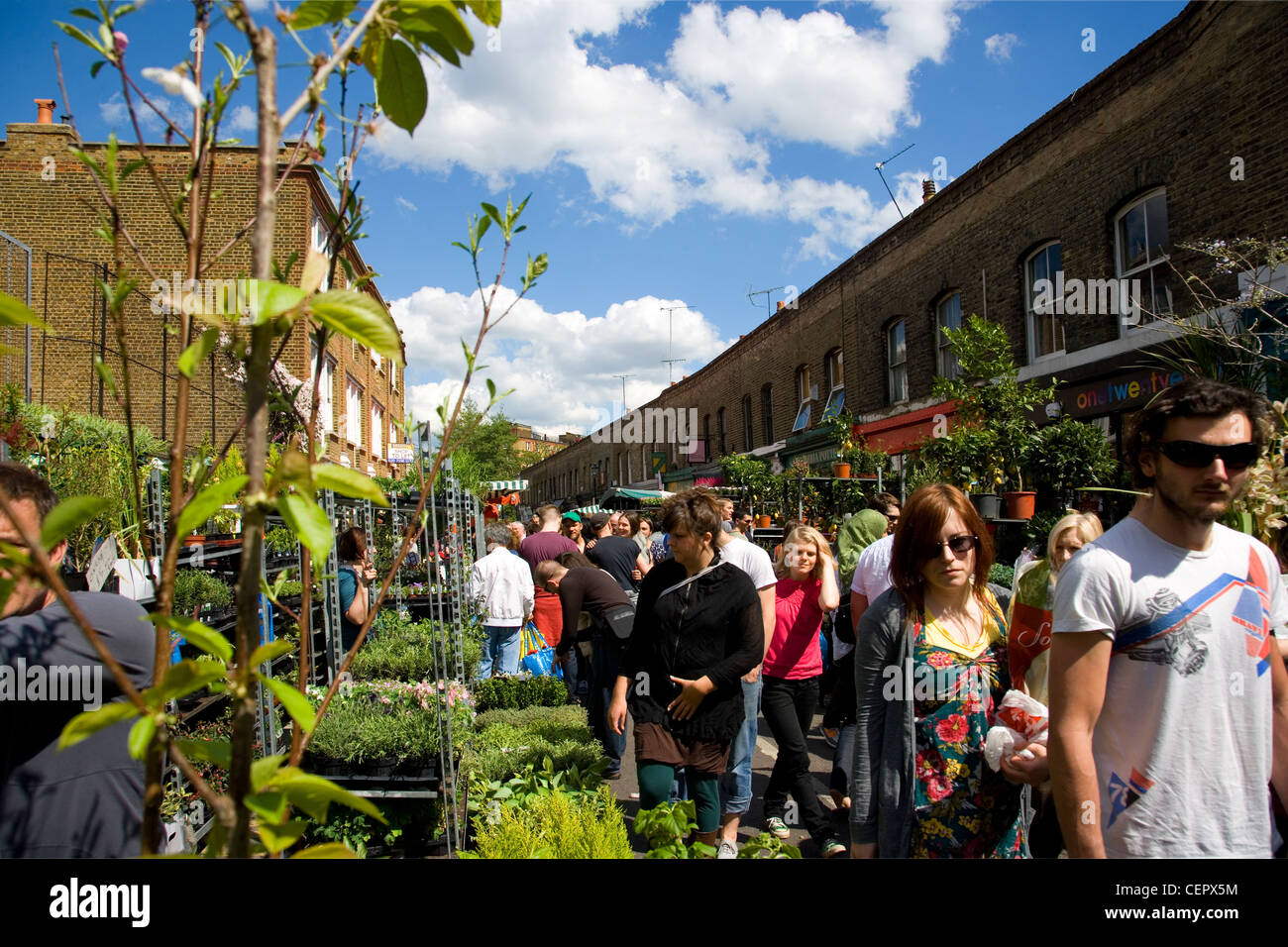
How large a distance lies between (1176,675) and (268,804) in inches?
72.1

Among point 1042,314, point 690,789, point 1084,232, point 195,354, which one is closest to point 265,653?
point 195,354

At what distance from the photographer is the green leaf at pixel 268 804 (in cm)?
71

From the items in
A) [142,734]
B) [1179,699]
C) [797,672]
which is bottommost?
[797,672]

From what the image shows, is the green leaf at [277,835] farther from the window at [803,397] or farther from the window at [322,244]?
the window at [803,397]

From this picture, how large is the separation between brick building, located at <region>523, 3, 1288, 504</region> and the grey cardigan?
322 inches

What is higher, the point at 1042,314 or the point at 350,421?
the point at 1042,314

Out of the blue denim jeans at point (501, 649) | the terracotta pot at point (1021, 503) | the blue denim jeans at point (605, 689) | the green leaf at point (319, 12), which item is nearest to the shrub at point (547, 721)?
the blue denim jeans at point (605, 689)

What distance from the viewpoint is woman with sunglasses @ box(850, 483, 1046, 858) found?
2385 millimetres

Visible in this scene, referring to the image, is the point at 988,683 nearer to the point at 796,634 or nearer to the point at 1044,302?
the point at 796,634

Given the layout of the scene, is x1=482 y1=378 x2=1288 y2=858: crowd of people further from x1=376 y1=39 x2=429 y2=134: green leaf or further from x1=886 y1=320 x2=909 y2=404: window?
x1=886 y1=320 x2=909 y2=404: window

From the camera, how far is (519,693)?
262 inches

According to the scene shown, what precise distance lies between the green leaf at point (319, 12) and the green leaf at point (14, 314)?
387 millimetres

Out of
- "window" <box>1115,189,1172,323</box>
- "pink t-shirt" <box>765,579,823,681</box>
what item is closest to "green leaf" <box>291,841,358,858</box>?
"pink t-shirt" <box>765,579,823,681</box>

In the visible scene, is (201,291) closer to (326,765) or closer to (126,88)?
(126,88)
